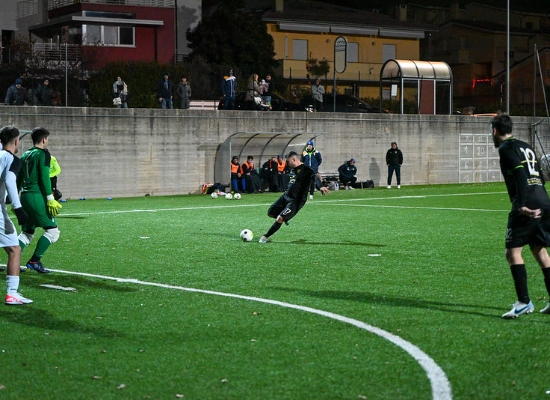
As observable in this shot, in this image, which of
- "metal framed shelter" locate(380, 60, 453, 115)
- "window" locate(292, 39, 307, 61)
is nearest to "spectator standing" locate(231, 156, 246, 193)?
"metal framed shelter" locate(380, 60, 453, 115)

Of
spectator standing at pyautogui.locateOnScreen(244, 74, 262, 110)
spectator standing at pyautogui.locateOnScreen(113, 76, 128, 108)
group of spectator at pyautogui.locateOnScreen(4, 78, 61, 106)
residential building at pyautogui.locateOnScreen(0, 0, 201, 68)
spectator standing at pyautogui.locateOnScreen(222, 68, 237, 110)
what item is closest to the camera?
group of spectator at pyautogui.locateOnScreen(4, 78, 61, 106)

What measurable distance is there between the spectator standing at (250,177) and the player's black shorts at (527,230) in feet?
74.7

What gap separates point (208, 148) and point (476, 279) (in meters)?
21.5

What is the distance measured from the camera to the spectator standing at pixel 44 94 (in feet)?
87.1

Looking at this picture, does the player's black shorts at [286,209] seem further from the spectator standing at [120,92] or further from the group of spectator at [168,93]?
the group of spectator at [168,93]

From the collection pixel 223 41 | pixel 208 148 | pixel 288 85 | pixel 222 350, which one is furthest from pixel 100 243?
pixel 223 41

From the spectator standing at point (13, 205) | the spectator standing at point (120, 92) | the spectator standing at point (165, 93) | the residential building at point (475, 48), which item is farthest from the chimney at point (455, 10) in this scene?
the spectator standing at point (13, 205)

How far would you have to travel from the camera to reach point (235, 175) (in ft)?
95.5

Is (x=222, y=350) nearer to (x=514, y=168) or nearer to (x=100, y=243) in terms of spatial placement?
(x=514, y=168)

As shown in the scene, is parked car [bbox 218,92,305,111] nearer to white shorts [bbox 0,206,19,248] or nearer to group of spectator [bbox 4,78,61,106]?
group of spectator [bbox 4,78,61,106]

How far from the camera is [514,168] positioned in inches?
263

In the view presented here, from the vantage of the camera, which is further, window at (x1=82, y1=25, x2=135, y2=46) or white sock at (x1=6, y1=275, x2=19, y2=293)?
window at (x1=82, y1=25, x2=135, y2=46)

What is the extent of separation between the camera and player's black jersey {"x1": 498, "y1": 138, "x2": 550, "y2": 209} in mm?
6629

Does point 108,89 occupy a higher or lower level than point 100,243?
higher
